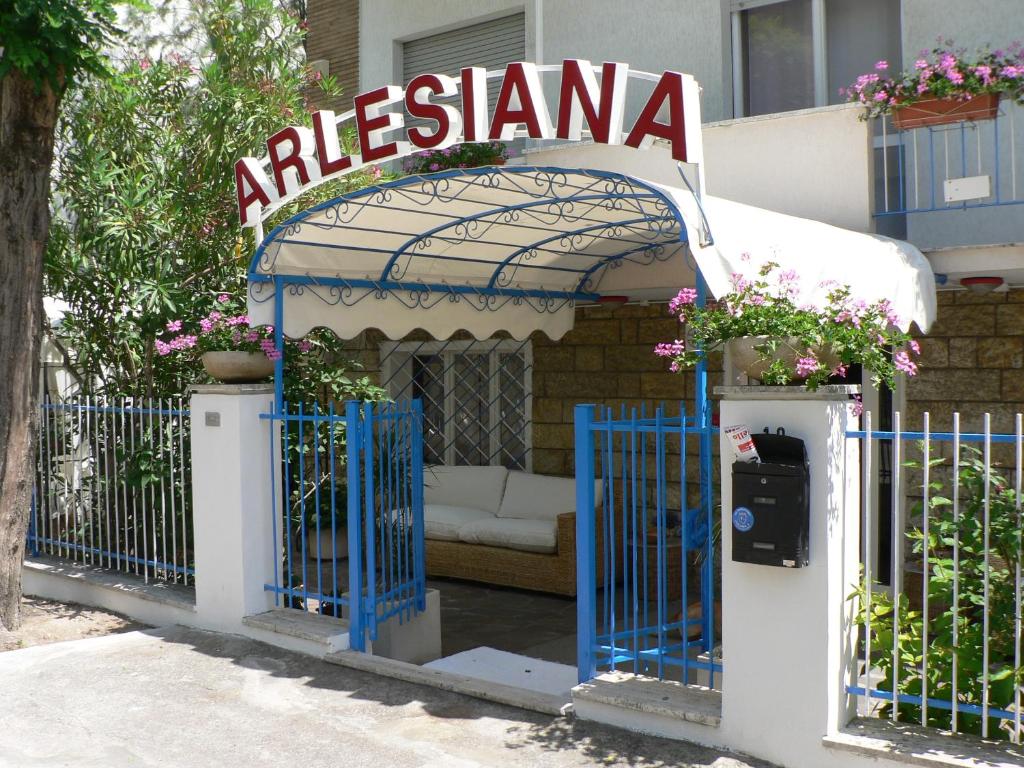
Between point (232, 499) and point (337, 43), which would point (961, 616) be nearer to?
point (232, 499)

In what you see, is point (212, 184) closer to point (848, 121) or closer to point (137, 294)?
point (137, 294)

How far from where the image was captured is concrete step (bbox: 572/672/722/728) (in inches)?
193

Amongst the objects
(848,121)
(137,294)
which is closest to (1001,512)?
(848,121)

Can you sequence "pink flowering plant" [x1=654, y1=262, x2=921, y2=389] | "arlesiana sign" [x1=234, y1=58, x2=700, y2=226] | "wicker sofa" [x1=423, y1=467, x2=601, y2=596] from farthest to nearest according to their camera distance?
"wicker sofa" [x1=423, y1=467, x2=601, y2=596]
"arlesiana sign" [x1=234, y1=58, x2=700, y2=226]
"pink flowering plant" [x1=654, y1=262, x2=921, y2=389]

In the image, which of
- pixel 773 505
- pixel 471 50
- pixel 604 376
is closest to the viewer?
pixel 773 505

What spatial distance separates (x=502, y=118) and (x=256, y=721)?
346 centimetres

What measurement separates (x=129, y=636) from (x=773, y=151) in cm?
576

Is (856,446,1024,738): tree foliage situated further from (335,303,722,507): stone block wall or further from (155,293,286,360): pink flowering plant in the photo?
(335,303,722,507): stone block wall

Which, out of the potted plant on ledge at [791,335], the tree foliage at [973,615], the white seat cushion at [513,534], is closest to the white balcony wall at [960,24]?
the potted plant on ledge at [791,335]

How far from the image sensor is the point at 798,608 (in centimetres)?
457

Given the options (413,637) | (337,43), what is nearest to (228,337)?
(413,637)

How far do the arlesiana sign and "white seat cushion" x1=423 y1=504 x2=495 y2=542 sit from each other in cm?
376

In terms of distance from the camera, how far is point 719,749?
4832 mm

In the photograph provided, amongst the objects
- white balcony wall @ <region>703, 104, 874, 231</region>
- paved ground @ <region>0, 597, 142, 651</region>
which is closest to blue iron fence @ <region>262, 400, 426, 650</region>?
paved ground @ <region>0, 597, 142, 651</region>
